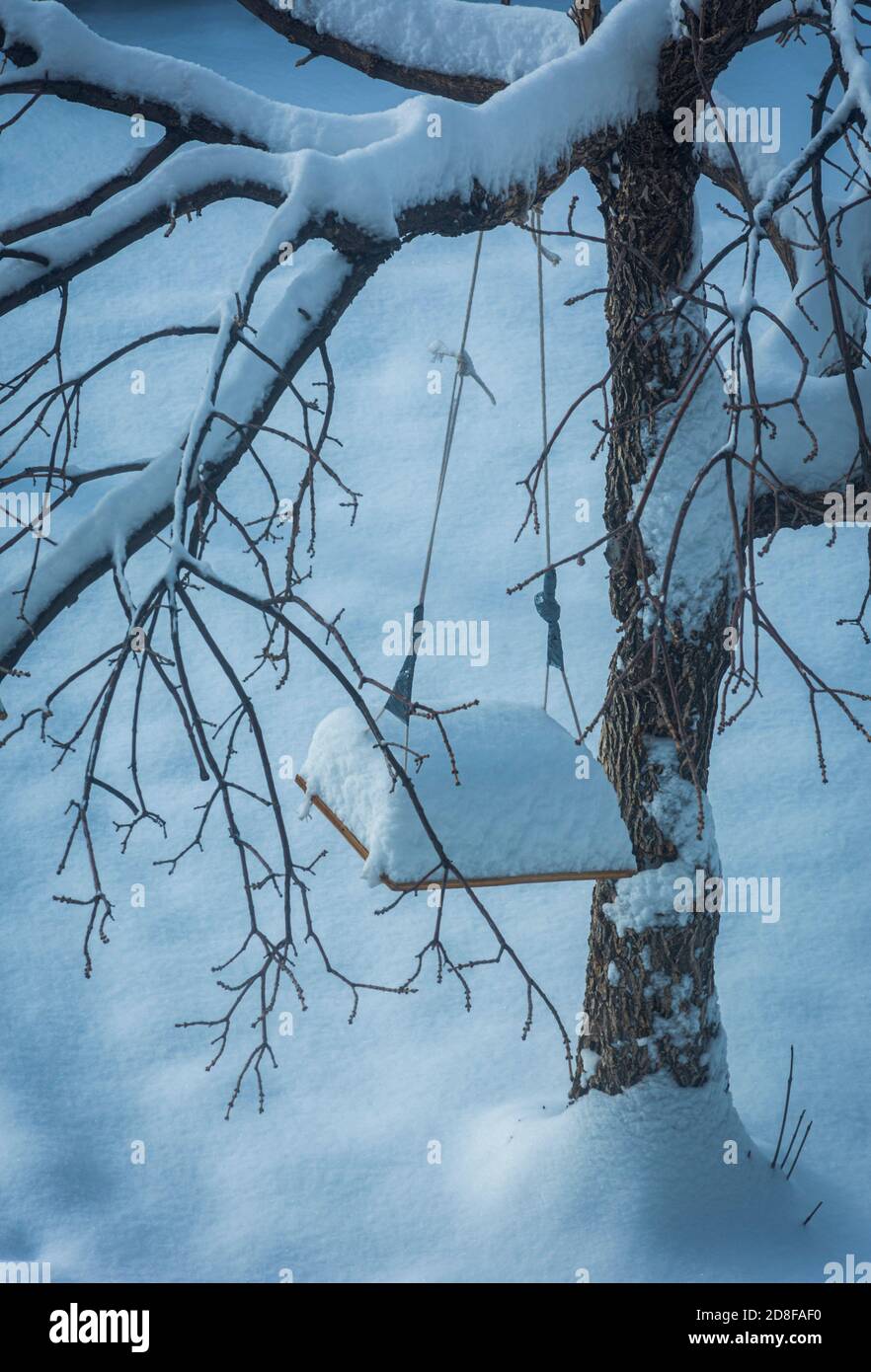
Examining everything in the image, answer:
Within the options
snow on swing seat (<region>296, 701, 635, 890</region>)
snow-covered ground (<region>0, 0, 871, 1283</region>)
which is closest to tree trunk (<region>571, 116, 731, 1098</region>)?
snow-covered ground (<region>0, 0, 871, 1283</region>)

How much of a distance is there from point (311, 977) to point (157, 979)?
66 cm

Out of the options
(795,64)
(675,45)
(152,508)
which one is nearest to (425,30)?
(675,45)

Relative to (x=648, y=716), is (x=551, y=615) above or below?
above

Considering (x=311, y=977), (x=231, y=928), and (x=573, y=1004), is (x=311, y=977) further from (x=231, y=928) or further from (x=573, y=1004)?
(x=573, y=1004)

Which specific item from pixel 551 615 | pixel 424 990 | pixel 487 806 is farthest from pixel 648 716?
pixel 424 990

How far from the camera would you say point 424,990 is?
5.92 meters

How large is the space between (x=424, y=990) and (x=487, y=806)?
3256 millimetres

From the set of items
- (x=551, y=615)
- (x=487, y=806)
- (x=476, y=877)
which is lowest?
(x=476, y=877)

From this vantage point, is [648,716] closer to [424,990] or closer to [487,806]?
[487,806]

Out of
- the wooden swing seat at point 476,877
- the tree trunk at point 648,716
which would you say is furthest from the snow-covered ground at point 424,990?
the wooden swing seat at point 476,877

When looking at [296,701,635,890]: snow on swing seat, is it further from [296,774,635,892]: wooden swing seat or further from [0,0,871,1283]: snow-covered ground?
[0,0,871,1283]: snow-covered ground

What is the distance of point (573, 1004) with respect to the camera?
18.6 ft

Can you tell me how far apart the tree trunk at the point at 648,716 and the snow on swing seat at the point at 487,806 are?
57cm
